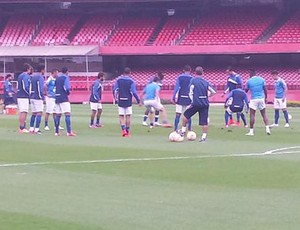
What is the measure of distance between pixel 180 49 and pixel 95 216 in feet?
149

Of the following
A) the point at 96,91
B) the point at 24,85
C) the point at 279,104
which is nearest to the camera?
the point at 24,85

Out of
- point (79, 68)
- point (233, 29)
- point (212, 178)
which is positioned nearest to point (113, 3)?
point (79, 68)

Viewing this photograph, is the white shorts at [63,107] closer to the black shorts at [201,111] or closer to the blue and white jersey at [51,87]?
the blue and white jersey at [51,87]

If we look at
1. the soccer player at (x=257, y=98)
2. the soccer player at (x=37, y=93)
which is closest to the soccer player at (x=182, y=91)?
the soccer player at (x=257, y=98)

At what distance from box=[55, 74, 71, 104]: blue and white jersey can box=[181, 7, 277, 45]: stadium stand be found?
31.4 meters

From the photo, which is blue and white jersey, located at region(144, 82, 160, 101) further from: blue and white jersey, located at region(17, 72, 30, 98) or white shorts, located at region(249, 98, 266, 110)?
white shorts, located at region(249, 98, 266, 110)

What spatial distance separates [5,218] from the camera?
35.0 feet

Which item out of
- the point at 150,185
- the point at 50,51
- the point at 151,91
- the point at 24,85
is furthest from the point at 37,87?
the point at 50,51

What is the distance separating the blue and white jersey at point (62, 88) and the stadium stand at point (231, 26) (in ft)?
103

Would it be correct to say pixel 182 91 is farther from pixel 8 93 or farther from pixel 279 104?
pixel 8 93

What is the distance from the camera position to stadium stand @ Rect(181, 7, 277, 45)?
56094mm

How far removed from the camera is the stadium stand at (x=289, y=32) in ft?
→ 177

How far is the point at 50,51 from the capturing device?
5850 centimetres

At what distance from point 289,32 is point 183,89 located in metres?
31.3
